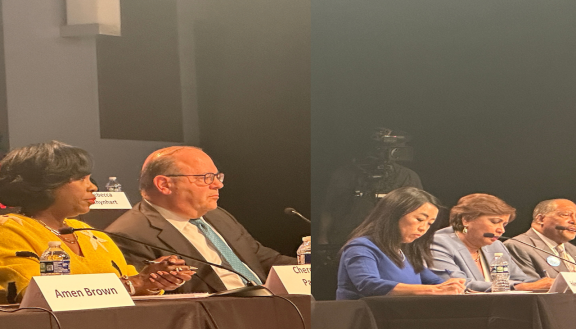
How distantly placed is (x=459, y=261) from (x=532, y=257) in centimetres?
9

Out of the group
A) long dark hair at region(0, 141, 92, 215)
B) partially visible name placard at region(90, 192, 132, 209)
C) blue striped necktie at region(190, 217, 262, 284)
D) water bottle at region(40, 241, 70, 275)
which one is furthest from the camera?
blue striped necktie at region(190, 217, 262, 284)

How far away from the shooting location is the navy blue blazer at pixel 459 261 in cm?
101

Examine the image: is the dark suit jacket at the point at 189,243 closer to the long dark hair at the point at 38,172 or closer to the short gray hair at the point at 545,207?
the long dark hair at the point at 38,172

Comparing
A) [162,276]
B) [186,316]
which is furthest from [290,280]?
[186,316]

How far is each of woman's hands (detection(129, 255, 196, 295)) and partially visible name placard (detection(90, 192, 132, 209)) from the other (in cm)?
25

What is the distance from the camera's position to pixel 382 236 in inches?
38.9

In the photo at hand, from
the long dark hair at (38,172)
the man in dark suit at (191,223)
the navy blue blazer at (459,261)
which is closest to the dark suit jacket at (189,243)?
the man in dark suit at (191,223)

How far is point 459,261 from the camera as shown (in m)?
1.02

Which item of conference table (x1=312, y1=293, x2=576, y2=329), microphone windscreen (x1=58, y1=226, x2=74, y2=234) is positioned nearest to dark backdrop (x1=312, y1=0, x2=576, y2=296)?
conference table (x1=312, y1=293, x2=576, y2=329)

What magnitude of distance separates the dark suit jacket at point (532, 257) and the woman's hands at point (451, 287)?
77 millimetres

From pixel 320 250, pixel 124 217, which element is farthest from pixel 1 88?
pixel 320 250

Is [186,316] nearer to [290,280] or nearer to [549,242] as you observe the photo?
[290,280]

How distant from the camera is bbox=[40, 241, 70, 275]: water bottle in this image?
2.63 meters

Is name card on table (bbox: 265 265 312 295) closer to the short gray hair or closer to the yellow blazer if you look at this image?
the yellow blazer
